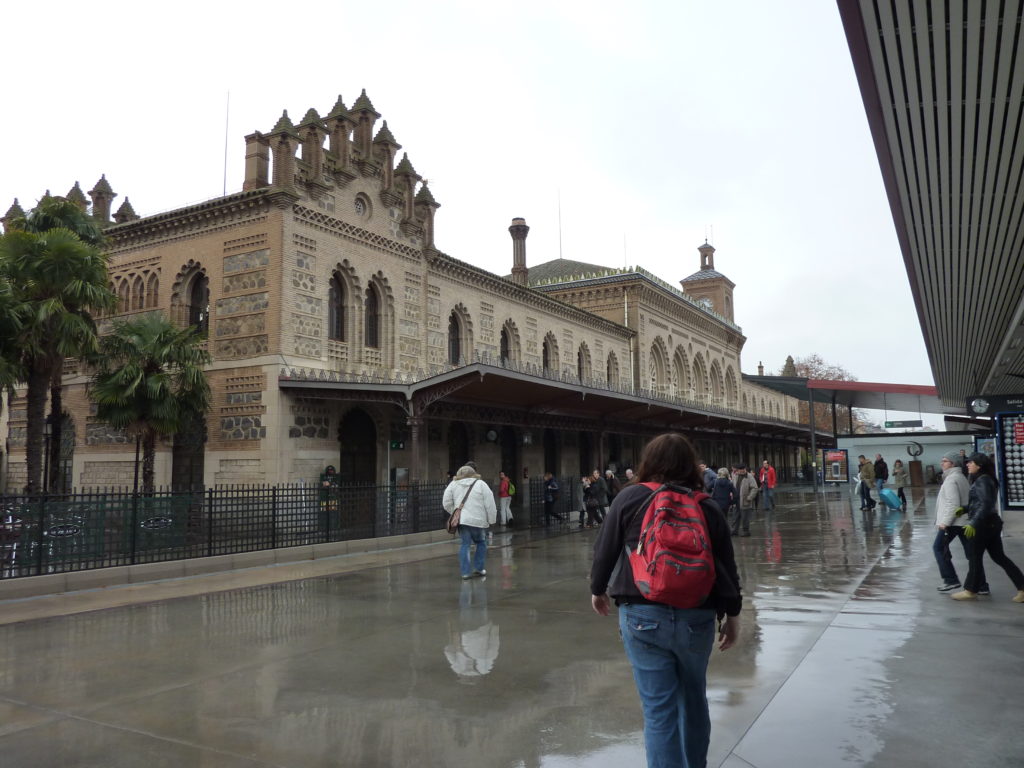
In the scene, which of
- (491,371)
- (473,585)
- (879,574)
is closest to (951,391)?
(491,371)

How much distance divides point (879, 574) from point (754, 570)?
1631 mm

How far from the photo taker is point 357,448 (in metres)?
21.9

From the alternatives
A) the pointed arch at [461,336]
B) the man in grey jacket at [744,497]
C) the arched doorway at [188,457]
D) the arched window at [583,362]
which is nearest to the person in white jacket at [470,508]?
the man in grey jacket at [744,497]

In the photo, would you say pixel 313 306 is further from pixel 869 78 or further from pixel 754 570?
pixel 869 78

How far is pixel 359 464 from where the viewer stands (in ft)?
71.8

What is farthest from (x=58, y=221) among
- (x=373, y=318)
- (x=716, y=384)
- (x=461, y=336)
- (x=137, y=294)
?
(x=716, y=384)

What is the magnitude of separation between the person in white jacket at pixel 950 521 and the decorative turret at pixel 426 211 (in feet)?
60.2

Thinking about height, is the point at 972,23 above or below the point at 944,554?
above

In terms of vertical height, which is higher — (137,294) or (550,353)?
(137,294)

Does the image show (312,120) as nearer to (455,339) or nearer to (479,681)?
(455,339)

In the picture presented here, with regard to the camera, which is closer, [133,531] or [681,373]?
[133,531]

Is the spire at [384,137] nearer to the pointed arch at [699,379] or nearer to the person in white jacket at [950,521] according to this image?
the person in white jacket at [950,521]

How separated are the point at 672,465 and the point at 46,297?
16.3m

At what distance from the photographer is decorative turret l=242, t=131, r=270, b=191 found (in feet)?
67.0
